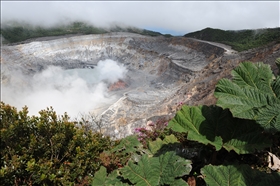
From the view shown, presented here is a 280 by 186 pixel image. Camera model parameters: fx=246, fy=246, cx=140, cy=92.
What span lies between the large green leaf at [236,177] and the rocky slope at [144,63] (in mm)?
10417

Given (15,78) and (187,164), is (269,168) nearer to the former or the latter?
(187,164)

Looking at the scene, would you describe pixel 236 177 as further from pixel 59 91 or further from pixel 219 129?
pixel 59 91

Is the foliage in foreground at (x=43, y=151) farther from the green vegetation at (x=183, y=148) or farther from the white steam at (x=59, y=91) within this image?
the white steam at (x=59, y=91)

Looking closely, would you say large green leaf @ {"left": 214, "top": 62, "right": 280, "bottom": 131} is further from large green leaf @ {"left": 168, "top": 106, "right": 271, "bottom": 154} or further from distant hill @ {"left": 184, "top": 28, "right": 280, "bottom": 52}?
distant hill @ {"left": 184, "top": 28, "right": 280, "bottom": 52}

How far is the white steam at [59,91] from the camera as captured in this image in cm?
2268

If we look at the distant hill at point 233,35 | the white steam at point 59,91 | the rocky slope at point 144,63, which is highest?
the distant hill at point 233,35

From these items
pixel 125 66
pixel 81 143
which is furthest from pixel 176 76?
pixel 81 143

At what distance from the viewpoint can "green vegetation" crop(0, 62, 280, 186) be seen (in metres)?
2.62

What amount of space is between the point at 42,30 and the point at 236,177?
77.8 meters

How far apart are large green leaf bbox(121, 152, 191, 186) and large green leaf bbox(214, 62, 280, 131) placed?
0.80m

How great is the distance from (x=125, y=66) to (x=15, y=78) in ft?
52.4

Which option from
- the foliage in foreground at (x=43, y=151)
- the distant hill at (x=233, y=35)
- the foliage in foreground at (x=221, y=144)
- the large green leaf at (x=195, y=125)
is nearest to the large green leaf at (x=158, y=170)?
the foliage in foreground at (x=221, y=144)

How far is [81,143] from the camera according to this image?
450 cm

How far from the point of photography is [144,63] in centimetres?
3656
